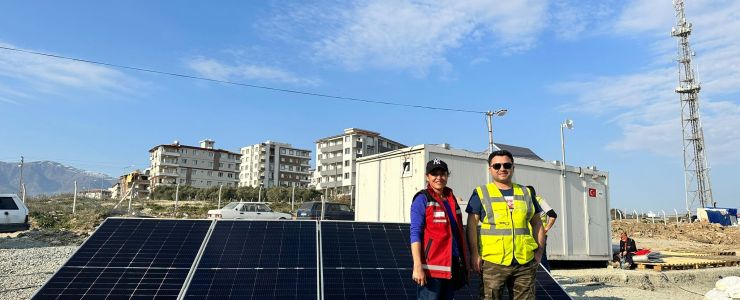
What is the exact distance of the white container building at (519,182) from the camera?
1115 cm

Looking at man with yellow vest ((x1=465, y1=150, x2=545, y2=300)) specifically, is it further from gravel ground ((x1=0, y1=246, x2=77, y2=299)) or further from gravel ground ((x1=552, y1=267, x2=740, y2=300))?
gravel ground ((x1=0, y1=246, x2=77, y2=299))

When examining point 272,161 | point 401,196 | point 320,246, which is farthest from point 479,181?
point 272,161

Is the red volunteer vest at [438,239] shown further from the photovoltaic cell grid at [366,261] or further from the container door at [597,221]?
the container door at [597,221]

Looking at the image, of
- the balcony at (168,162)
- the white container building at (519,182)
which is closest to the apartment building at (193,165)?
the balcony at (168,162)

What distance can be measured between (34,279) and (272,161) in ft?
291

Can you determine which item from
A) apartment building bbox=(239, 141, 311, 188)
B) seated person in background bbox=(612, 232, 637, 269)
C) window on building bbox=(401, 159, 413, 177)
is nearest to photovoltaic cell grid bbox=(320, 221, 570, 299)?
window on building bbox=(401, 159, 413, 177)

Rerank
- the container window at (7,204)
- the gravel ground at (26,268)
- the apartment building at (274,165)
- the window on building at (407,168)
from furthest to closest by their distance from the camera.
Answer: the apartment building at (274,165) → the container window at (7,204) → the window on building at (407,168) → the gravel ground at (26,268)

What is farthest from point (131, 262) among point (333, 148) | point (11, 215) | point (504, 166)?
point (333, 148)

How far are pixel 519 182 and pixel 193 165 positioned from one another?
8660 centimetres

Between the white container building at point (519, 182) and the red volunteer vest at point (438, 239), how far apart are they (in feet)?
21.4

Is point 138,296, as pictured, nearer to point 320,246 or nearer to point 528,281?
point 320,246

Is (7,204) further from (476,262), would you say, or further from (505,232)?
(505,232)

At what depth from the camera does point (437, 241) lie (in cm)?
393

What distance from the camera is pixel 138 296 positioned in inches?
195
